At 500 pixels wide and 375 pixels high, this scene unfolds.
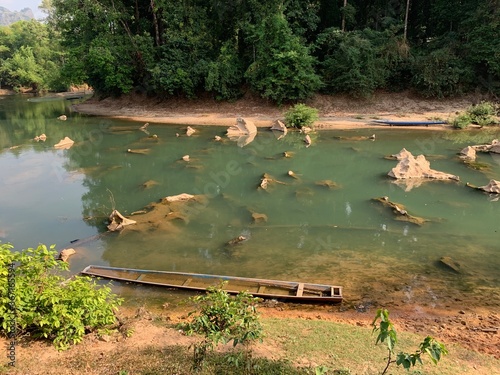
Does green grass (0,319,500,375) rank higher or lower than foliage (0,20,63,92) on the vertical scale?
lower

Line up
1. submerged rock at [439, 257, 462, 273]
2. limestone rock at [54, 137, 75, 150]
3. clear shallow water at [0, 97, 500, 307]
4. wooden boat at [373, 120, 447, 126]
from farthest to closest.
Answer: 1. wooden boat at [373, 120, 447, 126]
2. limestone rock at [54, 137, 75, 150]
3. clear shallow water at [0, 97, 500, 307]
4. submerged rock at [439, 257, 462, 273]

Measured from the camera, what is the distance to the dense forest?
2562cm

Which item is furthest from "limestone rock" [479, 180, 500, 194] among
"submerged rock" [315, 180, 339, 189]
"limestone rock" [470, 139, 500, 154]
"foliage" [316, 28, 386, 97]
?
"foliage" [316, 28, 386, 97]

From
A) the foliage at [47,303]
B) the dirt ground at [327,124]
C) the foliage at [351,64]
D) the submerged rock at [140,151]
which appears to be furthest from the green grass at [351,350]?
the foliage at [351,64]

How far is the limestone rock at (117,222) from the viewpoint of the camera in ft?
34.1

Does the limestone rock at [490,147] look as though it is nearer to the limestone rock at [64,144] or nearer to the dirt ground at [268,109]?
the dirt ground at [268,109]

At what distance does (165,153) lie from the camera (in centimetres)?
1856

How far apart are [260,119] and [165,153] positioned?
9285 millimetres

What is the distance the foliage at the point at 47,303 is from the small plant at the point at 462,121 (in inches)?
853

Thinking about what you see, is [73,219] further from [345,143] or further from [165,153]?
[345,143]

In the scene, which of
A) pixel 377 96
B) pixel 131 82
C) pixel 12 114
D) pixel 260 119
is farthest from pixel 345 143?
pixel 12 114

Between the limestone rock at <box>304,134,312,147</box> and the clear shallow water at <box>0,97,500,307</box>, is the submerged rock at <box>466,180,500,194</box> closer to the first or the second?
the clear shallow water at <box>0,97,500,307</box>

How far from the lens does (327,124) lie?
23859mm

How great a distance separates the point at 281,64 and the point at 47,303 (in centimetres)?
2370
